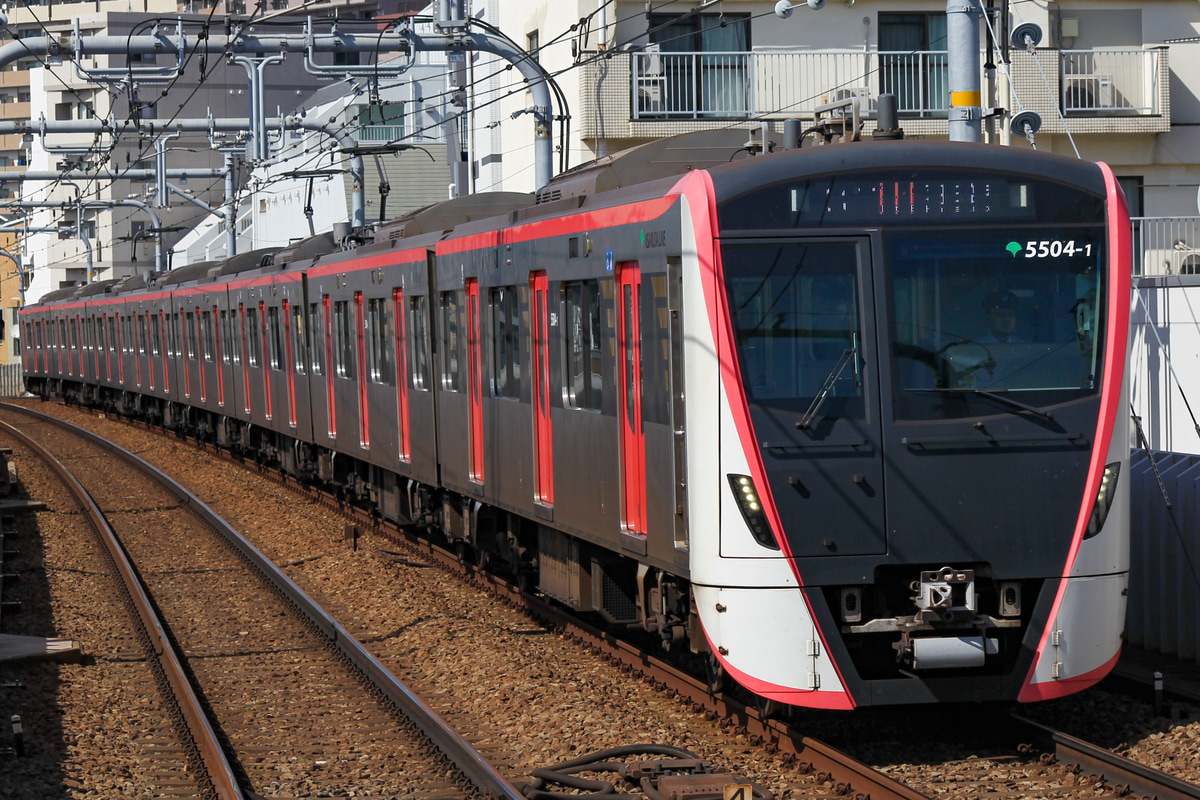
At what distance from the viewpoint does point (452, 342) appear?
13031mm

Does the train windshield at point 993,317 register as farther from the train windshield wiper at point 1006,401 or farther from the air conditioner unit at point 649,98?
the air conditioner unit at point 649,98

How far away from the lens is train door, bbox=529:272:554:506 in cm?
1024

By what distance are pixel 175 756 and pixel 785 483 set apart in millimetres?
→ 3562

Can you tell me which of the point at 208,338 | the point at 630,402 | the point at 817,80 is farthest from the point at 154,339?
the point at 630,402

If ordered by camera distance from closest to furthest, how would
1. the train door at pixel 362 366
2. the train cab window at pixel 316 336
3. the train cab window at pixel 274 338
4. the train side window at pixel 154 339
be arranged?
the train door at pixel 362 366 → the train cab window at pixel 316 336 → the train cab window at pixel 274 338 → the train side window at pixel 154 339

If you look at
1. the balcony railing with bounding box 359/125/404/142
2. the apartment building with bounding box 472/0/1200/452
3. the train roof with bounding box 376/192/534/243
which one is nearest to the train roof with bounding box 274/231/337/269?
the apartment building with bounding box 472/0/1200/452

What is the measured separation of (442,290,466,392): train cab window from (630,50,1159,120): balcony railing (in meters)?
12.3

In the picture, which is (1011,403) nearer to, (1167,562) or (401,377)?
(1167,562)

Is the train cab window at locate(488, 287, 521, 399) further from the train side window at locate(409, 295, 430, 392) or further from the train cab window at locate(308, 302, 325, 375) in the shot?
the train cab window at locate(308, 302, 325, 375)

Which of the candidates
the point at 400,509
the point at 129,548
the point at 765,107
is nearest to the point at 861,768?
the point at 400,509

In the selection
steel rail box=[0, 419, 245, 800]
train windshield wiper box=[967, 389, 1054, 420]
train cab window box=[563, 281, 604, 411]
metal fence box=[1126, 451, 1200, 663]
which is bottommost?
steel rail box=[0, 419, 245, 800]

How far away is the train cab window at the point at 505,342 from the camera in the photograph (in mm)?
10984

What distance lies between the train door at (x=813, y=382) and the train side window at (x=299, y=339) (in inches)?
522

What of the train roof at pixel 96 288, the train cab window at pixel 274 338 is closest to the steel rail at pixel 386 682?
the train cab window at pixel 274 338
